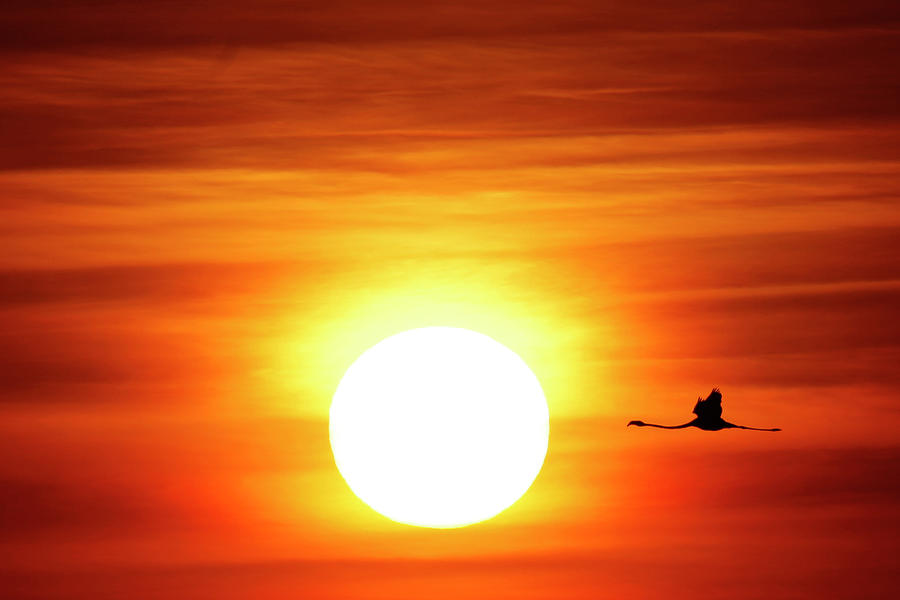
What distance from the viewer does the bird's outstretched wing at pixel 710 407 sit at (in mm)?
68438

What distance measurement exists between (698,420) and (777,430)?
6.90m

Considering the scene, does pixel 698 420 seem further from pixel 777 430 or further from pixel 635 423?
pixel 777 430

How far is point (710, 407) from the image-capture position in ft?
225

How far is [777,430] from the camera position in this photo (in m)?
75.5

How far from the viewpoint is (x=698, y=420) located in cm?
6900

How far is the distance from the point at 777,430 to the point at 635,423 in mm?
5679

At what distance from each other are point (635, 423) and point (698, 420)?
2.33 meters

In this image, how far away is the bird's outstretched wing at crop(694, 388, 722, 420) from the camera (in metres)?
68.4

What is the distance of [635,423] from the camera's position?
2795 inches

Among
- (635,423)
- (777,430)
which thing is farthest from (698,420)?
(777,430)

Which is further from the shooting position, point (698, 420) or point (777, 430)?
point (777, 430)
